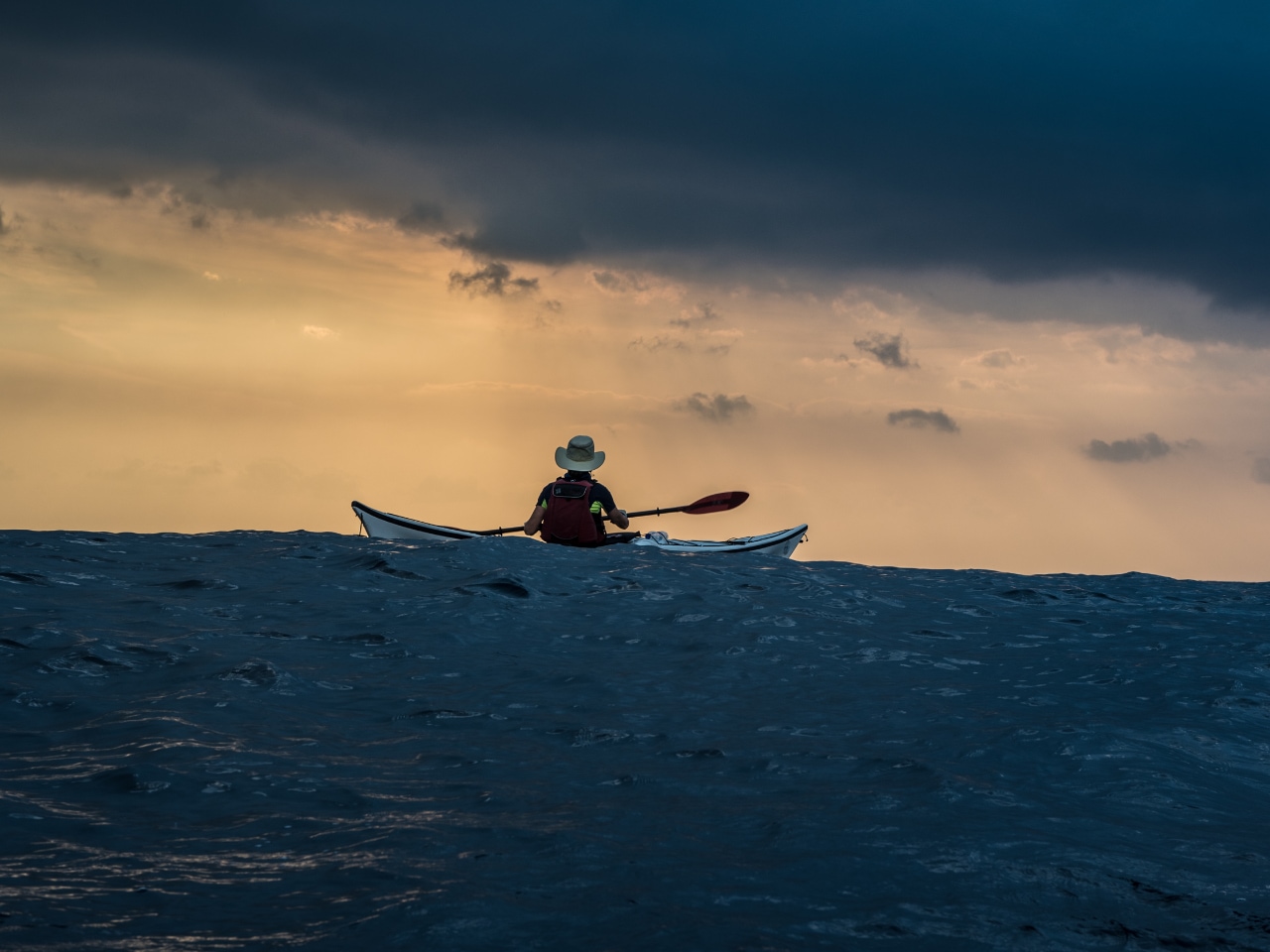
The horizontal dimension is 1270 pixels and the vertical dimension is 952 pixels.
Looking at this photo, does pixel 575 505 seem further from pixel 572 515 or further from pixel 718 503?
pixel 718 503

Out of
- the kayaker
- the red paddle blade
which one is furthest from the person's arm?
the red paddle blade

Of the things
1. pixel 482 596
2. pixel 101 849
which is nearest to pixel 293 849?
pixel 101 849

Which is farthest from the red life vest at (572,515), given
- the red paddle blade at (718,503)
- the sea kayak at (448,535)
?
the red paddle blade at (718,503)

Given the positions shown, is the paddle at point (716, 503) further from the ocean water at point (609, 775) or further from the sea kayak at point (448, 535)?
the ocean water at point (609, 775)

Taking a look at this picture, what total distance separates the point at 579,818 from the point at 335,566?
10242 mm

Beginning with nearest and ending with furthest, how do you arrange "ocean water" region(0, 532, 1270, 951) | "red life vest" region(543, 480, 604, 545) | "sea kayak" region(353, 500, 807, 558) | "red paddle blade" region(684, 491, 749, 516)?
1. "ocean water" region(0, 532, 1270, 951)
2. "red life vest" region(543, 480, 604, 545)
3. "sea kayak" region(353, 500, 807, 558)
4. "red paddle blade" region(684, 491, 749, 516)

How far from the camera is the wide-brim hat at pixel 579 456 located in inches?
631

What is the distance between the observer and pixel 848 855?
4492 mm

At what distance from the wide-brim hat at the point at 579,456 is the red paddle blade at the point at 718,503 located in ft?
16.2

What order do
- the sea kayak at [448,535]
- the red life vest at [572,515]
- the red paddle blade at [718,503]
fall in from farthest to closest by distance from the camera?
the red paddle blade at [718,503]
the sea kayak at [448,535]
the red life vest at [572,515]

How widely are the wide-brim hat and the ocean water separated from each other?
4054 mm

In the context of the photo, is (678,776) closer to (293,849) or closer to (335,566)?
(293,849)

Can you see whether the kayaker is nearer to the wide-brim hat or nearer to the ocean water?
the wide-brim hat

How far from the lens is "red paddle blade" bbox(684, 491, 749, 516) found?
20.8 metres
